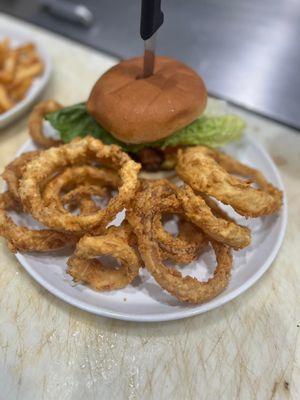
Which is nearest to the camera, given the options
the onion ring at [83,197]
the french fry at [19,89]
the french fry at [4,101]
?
the onion ring at [83,197]

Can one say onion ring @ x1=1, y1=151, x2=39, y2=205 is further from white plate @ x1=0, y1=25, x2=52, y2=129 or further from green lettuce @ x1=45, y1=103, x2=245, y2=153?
white plate @ x1=0, y1=25, x2=52, y2=129

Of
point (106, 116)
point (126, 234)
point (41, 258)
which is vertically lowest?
point (41, 258)

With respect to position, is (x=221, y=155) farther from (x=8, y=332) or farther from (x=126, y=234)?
(x=8, y=332)

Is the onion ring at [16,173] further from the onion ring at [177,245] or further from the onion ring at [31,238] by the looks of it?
the onion ring at [177,245]

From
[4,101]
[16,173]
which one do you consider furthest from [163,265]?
[4,101]

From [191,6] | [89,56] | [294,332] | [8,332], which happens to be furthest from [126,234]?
[191,6]

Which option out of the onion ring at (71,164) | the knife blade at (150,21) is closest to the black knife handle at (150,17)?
the knife blade at (150,21)

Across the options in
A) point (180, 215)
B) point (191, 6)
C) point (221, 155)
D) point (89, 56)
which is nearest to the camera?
point (180, 215)
